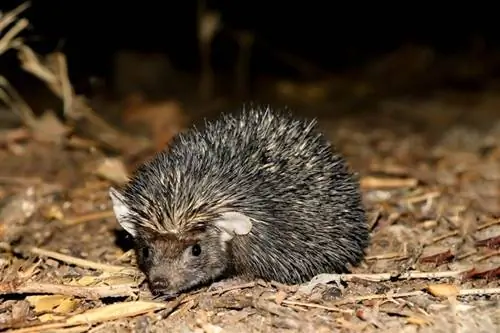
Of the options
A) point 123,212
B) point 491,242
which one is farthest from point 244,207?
point 491,242

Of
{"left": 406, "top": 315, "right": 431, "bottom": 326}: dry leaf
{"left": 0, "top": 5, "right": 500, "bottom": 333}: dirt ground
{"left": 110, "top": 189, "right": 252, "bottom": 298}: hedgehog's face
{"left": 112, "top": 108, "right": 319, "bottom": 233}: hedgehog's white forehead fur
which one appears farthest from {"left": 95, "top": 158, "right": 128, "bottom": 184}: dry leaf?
{"left": 406, "top": 315, "right": 431, "bottom": 326}: dry leaf

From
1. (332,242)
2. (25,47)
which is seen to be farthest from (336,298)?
(25,47)

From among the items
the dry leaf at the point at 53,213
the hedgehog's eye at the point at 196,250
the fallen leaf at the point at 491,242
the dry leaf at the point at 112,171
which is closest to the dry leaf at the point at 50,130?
the dry leaf at the point at 112,171

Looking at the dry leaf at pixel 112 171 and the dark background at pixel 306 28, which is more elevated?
the dark background at pixel 306 28

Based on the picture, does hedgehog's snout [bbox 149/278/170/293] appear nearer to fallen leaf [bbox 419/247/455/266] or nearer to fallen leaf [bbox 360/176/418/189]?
fallen leaf [bbox 419/247/455/266]

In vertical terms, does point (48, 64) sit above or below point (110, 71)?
below

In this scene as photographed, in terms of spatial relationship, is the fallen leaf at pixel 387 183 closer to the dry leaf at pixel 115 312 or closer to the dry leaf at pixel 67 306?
the dry leaf at pixel 115 312

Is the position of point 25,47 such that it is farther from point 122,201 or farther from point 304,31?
point 304,31

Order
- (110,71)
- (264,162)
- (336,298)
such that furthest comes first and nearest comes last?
(110,71) < (264,162) < (336,298)
